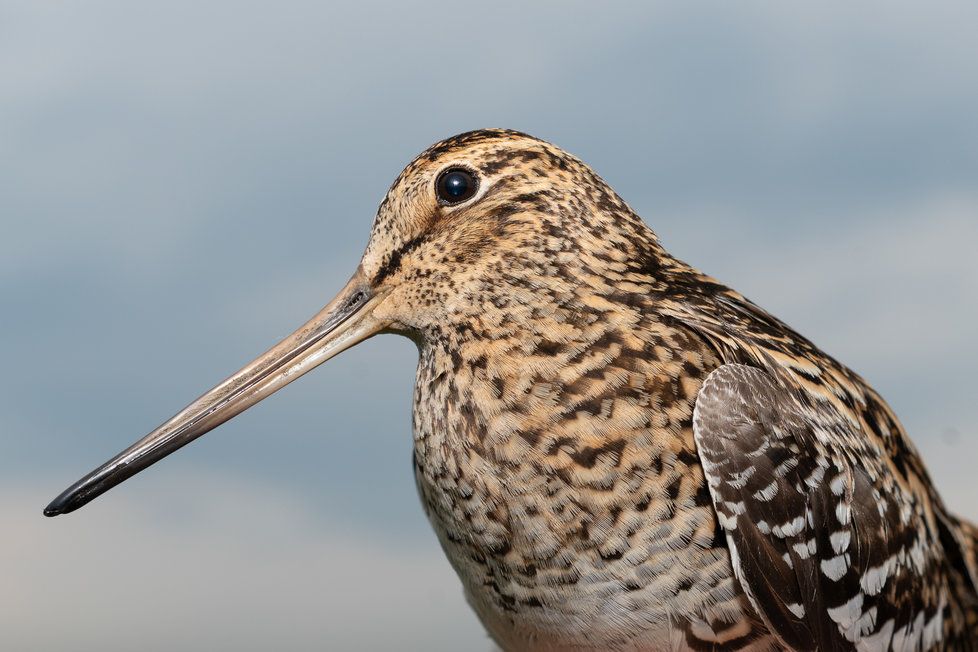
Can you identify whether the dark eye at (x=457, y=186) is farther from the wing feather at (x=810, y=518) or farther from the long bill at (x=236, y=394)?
the wing feather at (x=810, y=518)

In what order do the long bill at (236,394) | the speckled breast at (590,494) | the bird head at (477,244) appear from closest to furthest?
the speckled breast at (590,494), the bird head at (477,244), the long bill at (236,394)

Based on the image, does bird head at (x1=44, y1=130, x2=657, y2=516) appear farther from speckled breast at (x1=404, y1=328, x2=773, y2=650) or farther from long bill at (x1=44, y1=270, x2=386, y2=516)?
speckled breast at (x1=404, y1=328, x2=773, y2=650)

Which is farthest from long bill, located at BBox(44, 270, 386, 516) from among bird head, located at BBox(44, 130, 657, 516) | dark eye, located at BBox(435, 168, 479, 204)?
dark eye, located at BBox(435, 168, 479, 204)

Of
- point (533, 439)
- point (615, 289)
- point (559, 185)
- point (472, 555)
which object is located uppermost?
point (559, 185)

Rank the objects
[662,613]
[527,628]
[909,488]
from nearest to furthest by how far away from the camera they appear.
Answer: [662,613] → [527,628] → [909,488]

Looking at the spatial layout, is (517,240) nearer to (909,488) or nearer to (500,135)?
(500,135)

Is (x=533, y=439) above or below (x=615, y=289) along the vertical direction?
below

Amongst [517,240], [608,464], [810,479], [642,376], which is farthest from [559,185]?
[810,479]

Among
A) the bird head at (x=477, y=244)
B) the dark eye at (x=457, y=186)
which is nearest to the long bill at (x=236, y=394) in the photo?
the bird head at (x=477, y=244)
